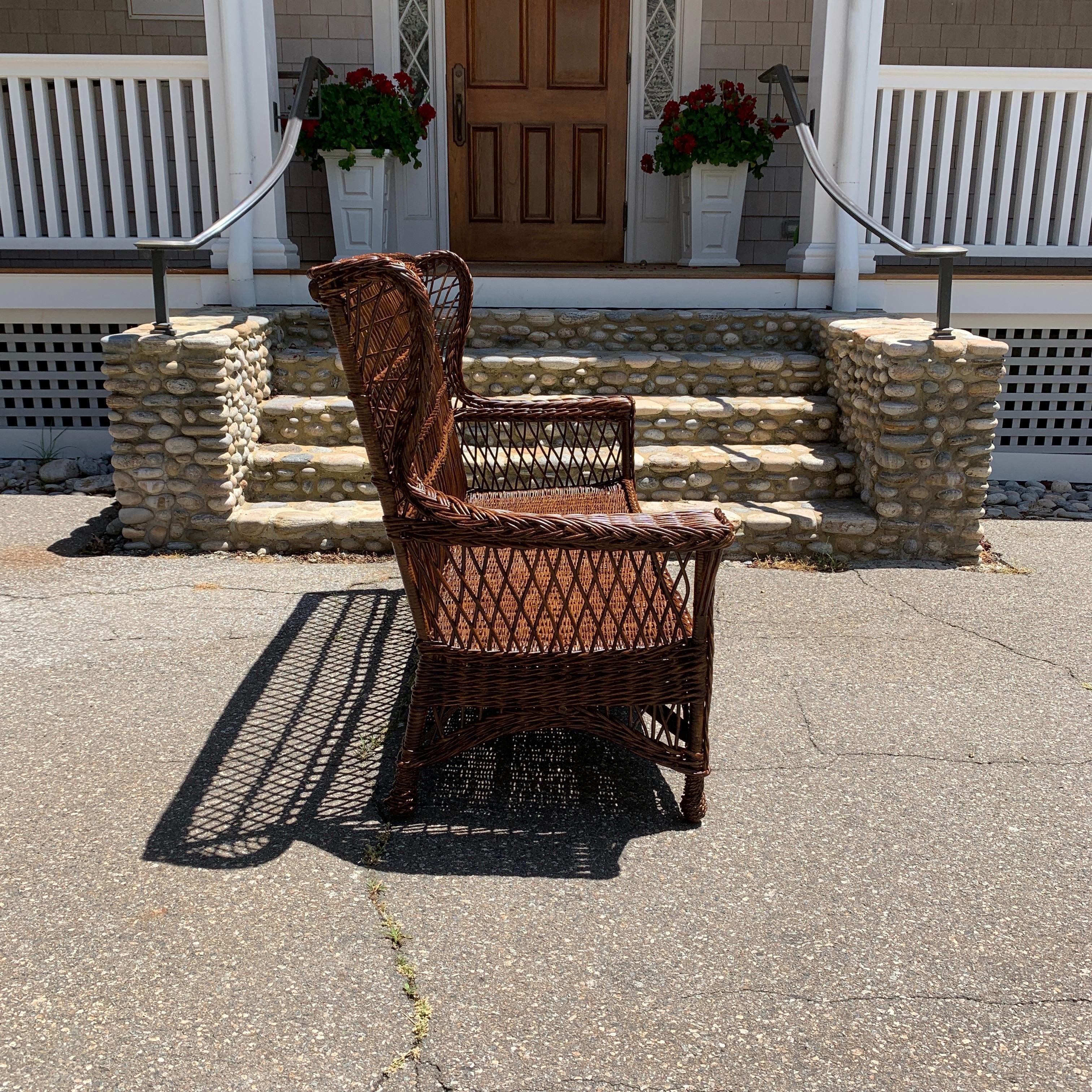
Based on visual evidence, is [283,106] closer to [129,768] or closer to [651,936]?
[129,768]

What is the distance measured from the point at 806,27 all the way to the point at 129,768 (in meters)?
6.43

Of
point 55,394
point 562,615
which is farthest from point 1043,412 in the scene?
point 55,394

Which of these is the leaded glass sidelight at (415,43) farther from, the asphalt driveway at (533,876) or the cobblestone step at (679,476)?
the asphalt driveway at (533,876)

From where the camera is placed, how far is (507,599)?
275 centimetres

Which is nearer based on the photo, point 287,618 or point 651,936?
point 651,936

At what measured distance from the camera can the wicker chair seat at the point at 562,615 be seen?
97.0 inches

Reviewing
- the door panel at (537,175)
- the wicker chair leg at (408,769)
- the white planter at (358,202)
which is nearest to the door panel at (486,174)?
the door panel at (537,175)

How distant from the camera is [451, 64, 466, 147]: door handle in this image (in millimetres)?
6930

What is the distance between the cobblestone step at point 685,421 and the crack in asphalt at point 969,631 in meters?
0.95

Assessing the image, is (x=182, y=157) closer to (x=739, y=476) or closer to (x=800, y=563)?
(x=739, y=476)

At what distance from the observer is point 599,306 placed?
18.8ft

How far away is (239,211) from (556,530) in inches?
129

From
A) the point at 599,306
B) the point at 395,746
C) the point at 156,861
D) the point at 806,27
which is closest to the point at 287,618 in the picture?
the point at 395,746

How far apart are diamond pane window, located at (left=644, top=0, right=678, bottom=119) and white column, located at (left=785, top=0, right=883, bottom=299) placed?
1.32m
